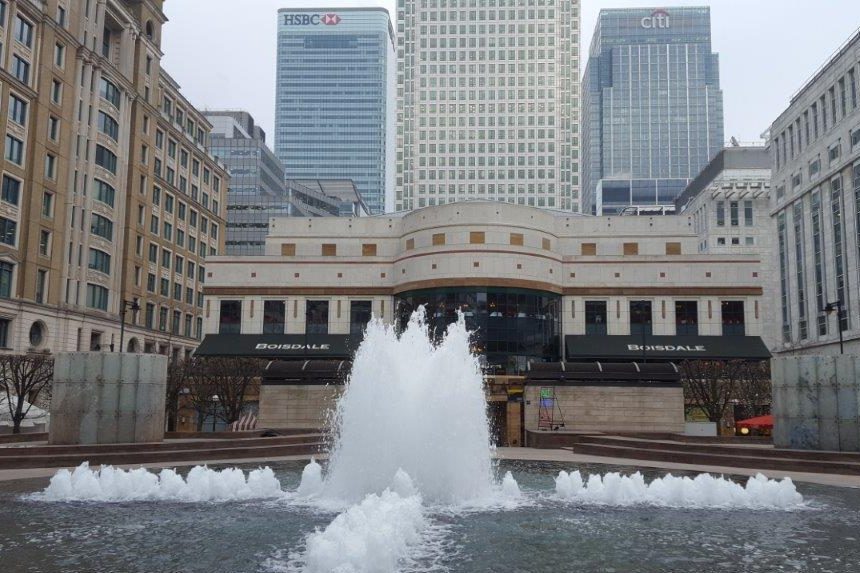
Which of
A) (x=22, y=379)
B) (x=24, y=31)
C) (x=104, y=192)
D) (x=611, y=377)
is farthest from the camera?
(x=104, y=192)

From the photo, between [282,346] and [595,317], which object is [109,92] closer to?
[282,346]

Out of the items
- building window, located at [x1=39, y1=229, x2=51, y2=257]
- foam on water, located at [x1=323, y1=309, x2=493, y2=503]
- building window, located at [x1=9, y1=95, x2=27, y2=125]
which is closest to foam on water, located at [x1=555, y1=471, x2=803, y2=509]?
foam on water, located at [x1=323, y1=309, x2=493, y2=503]

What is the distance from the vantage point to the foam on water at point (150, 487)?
1903 cm

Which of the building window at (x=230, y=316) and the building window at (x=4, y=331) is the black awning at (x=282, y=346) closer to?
the building window at (x=230, y=316)

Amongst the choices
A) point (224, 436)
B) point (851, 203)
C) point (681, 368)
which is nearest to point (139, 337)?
point (224, 436)

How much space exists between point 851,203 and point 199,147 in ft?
242

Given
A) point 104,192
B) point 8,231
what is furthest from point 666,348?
point 104,192

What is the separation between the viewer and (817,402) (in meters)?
27.0

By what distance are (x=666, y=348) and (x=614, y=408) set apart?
1517cm

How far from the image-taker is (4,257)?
56.0m

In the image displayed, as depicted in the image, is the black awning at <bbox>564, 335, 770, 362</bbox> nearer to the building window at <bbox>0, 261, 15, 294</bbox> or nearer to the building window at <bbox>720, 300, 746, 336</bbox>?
the building window at <bbox>720, 300, 746, 336</bbox>

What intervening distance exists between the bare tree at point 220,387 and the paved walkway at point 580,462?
15740 millimetres

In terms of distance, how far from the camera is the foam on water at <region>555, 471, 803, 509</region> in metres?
18.8

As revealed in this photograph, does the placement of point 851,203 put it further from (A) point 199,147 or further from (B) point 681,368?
(A) point 199,147
